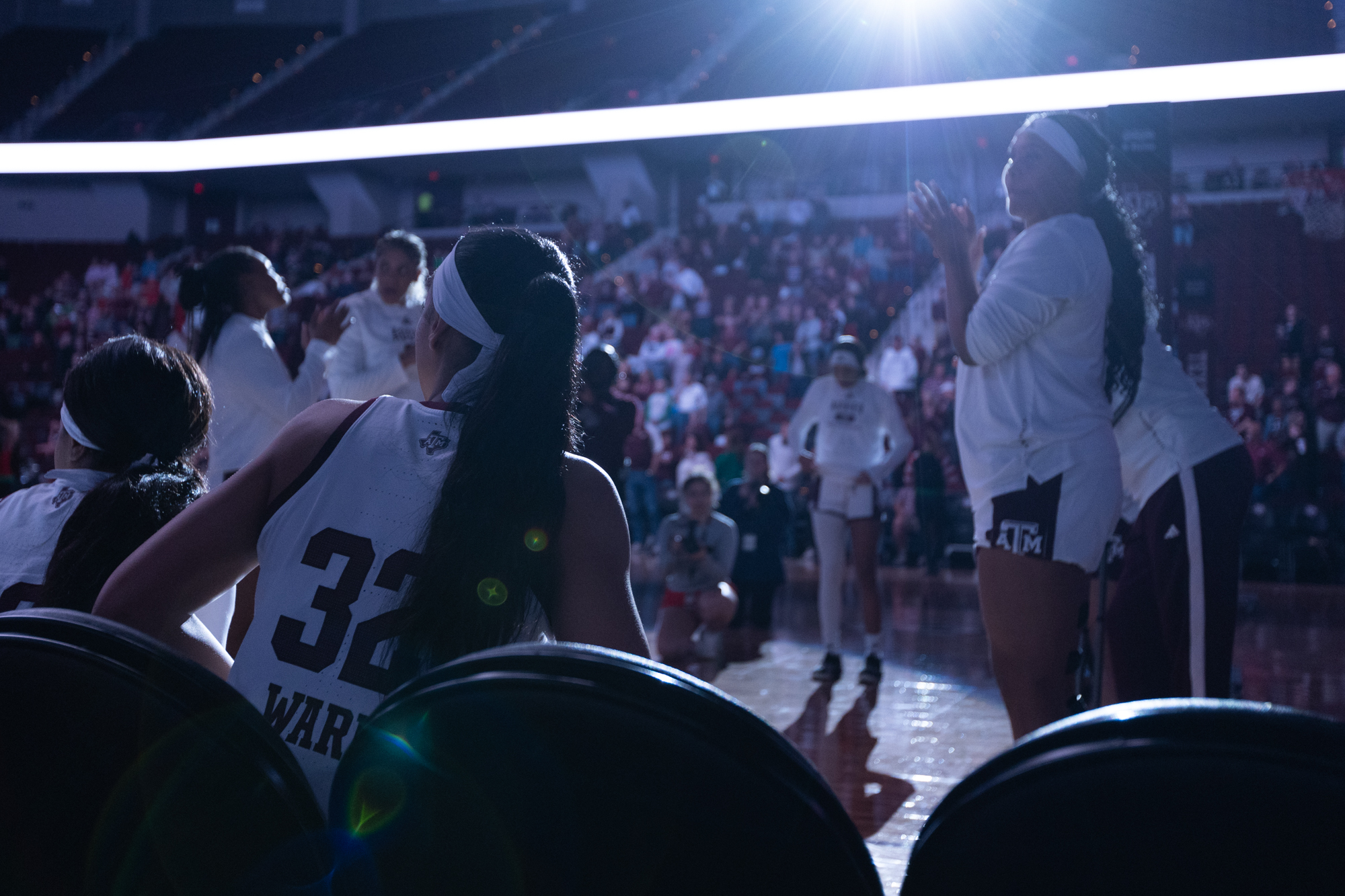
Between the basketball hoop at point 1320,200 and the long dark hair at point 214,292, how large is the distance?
1536cm

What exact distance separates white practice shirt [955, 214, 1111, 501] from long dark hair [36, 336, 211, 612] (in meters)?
1.38

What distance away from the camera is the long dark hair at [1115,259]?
2.04m

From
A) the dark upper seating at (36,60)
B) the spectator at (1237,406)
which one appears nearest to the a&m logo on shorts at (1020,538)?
the spectator at (1237,406)

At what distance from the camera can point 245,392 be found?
3414 mm

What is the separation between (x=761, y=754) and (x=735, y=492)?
21.2 feet

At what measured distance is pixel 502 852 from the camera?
693 mm

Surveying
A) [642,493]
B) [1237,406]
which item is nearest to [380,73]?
[642,493]

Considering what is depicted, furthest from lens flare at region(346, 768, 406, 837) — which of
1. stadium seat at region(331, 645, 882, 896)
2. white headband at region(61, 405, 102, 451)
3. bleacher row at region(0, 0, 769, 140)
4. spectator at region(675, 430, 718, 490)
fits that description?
bleacher row at region(0, 0, 769, 140)

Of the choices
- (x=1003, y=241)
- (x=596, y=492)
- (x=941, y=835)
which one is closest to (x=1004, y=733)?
(x=596, y=492)

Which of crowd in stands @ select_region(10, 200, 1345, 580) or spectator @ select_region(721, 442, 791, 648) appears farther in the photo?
Answer: crowd in stands @ select_region(10, 200, 1345, 580)

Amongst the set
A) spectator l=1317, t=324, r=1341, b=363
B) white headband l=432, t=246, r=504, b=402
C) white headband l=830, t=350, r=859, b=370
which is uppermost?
spectator l=1317, t=324, r=1341, b=363

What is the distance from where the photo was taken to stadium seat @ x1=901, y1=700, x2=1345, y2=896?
59 centimetres

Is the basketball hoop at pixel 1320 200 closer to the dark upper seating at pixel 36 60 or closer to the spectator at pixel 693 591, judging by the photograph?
the spectator at pixel 693 591

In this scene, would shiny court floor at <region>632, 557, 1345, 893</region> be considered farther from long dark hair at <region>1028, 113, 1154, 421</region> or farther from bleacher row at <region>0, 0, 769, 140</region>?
bleacher row at <region>0, 0, 769, 140</region>
